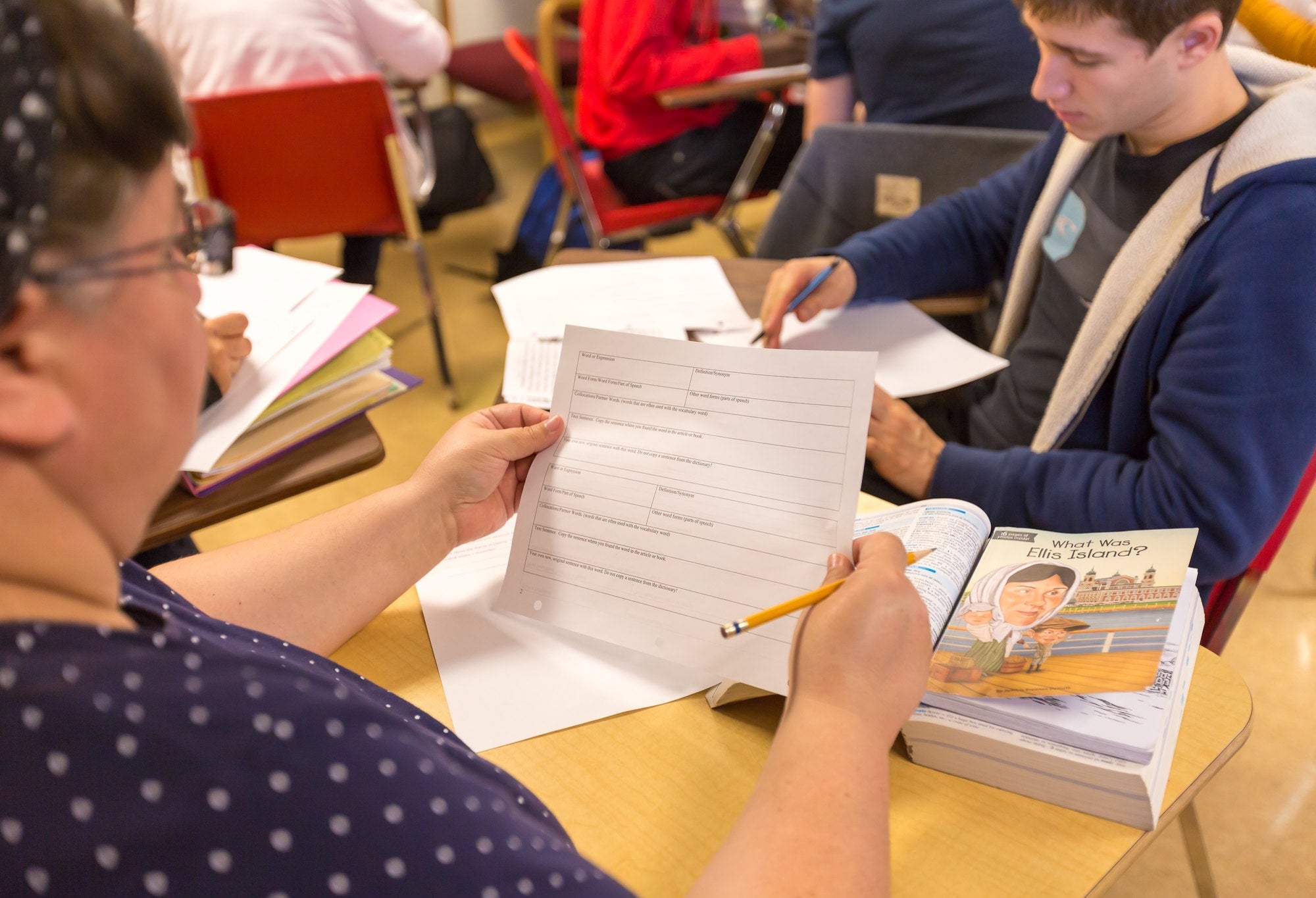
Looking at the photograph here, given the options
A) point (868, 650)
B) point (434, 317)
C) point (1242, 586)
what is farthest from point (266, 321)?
point (434, 317)

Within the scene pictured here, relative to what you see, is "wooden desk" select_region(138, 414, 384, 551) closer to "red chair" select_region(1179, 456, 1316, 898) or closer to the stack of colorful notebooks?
the stack of colorful notebooks

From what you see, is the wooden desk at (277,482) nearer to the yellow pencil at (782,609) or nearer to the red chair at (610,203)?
the yellow pencil at (782,609)

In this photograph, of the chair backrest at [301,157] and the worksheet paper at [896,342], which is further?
the chair backrest at [301,157]

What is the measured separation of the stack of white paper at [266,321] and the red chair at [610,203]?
4.05 feet

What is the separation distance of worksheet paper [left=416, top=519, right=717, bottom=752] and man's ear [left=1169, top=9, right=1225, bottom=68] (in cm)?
88

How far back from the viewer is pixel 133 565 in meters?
0.62

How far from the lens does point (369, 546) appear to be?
0.79m

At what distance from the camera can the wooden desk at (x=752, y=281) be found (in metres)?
1.37

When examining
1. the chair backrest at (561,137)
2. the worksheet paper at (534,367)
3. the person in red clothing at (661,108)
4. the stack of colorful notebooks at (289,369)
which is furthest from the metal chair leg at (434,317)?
the worksheet paper at (534,367)

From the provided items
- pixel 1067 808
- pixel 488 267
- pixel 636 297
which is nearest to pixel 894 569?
pixel 1067 808

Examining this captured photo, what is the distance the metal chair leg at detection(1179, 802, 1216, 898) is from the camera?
1152mm

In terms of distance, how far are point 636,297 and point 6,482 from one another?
1.02m

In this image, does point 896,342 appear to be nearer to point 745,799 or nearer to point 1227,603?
point 1227,603

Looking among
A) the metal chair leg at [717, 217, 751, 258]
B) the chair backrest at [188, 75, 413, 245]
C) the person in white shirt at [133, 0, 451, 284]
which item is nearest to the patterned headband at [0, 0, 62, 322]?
the chair backrest at [188, 75, 413, 245]
